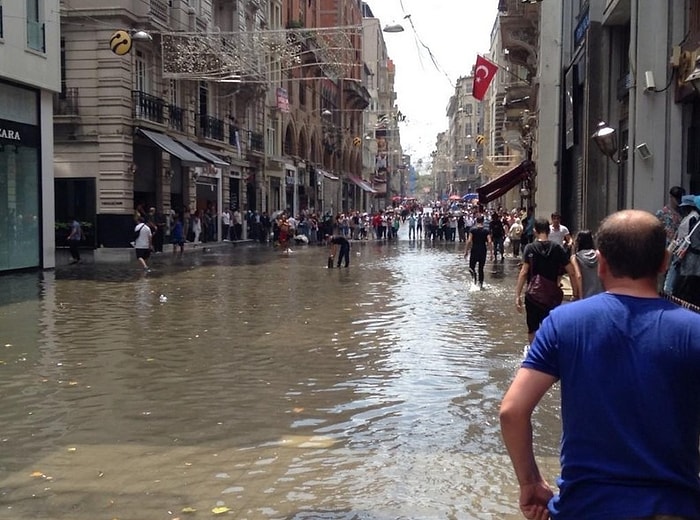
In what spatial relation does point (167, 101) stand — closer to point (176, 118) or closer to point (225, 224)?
point (176, 118)

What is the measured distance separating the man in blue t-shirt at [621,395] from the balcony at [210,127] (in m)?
35.6

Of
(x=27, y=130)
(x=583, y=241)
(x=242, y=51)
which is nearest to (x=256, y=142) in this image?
(x=242, y=51)

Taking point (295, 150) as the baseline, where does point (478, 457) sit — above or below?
below

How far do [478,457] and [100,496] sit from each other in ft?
8.50

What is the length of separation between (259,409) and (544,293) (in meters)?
3.37

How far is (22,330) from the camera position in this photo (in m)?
11.9

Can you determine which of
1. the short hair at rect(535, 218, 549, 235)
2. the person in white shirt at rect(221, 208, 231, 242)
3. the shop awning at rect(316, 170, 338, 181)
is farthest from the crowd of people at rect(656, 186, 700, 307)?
the shop awning at rect(316, 170, 338, 181)

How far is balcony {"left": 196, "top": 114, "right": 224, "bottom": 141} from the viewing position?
3719 cm

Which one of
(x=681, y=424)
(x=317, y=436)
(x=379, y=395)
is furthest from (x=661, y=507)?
(x=379, y=395)

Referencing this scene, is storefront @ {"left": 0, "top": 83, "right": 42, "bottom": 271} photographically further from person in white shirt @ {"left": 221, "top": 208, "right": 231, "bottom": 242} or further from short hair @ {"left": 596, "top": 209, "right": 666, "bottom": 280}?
short hair @ {"left": 596, "top": 209, "right": 666, "bottom": 280}

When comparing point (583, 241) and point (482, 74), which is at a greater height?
point (482, 74)

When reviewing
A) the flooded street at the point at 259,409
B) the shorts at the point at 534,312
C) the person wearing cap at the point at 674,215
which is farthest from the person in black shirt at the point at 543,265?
the person wearing cap at the point at 674,215

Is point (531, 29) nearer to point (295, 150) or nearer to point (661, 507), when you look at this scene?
point (295, 150)

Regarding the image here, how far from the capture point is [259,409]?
7.25 meters
